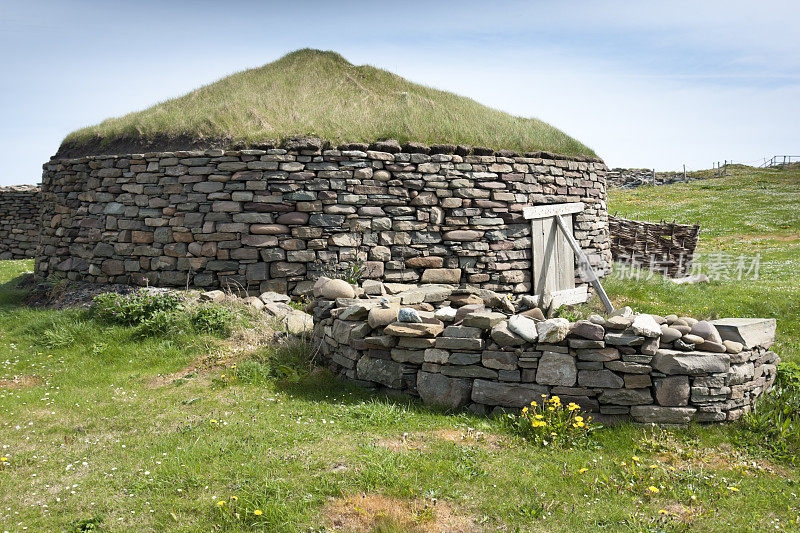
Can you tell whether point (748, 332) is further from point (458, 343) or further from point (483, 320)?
point (458, 343)

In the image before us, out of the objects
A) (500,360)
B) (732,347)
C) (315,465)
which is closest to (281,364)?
(315,465)

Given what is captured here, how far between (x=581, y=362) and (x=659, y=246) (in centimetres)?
1305

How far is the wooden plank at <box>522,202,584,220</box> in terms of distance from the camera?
10.7 metres

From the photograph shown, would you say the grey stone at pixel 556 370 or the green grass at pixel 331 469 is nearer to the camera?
the green grass at pixel 331 469

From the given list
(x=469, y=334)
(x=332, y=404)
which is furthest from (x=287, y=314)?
(x=469, y=334)

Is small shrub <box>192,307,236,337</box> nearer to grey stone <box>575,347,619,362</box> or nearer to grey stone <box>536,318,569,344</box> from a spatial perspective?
grey stone <box>536,318,569,344</box>

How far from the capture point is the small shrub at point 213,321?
7875 millimetres

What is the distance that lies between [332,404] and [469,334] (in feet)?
5.22

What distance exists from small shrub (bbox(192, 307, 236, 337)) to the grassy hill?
11.4 feet

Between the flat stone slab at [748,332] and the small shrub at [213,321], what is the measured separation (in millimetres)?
6028

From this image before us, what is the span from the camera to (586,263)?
11078 mm

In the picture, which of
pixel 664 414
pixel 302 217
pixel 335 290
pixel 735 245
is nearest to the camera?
pixel 664 414

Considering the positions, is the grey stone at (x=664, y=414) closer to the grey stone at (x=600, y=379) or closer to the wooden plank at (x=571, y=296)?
the grey stone at (x=600, y=379)

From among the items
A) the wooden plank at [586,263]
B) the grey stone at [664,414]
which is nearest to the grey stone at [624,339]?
the grey stone at [664,414]
